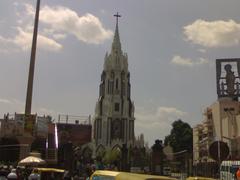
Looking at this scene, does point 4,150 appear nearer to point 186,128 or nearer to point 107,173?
Result: point 186,128

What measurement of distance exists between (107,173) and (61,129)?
47.3 metres

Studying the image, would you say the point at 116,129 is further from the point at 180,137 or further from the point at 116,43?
the point at 180,137

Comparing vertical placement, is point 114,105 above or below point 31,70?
above

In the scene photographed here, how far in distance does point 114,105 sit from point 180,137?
4608cm

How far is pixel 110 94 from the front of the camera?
5310 inches

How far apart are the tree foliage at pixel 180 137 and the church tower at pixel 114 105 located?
37743mm

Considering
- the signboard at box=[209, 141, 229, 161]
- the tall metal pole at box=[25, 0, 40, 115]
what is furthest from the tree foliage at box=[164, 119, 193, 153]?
the signboard at box=[209, 141, 229, 161]

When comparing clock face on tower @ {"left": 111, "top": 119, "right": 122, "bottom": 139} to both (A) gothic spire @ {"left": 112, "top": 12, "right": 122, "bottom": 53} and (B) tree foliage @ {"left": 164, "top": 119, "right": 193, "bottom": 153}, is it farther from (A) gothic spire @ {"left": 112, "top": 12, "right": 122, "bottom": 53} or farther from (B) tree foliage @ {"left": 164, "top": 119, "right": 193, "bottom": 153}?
(B) tree foliage @ {"left": 164, "top": 119, "right": 193, "bottom": 153}

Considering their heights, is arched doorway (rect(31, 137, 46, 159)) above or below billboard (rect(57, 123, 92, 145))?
below

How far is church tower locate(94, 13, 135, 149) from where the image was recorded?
13188 centimetres

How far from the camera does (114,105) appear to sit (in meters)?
133

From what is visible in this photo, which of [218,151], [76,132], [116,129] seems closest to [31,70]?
[76,132]

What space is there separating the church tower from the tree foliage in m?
37.7

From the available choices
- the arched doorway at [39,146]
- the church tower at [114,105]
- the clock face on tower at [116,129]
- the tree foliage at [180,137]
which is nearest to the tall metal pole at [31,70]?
the arched doorway at [39,146]
